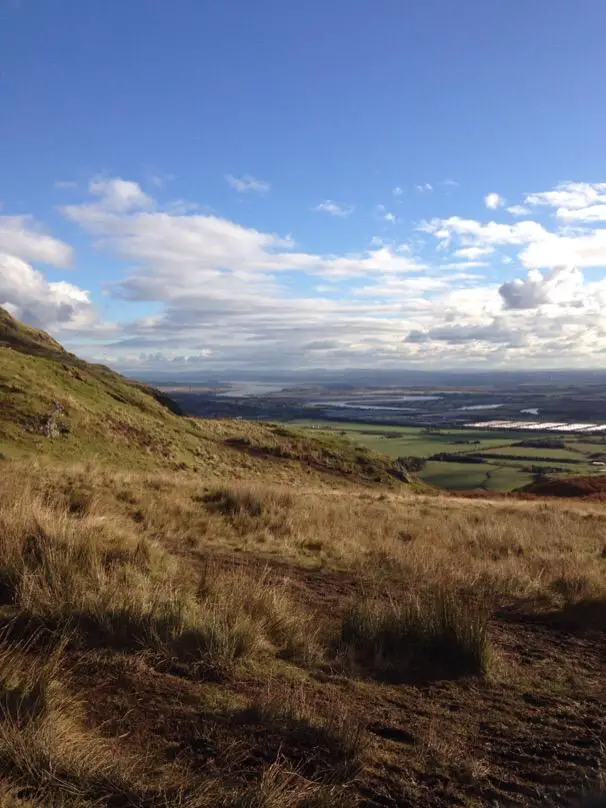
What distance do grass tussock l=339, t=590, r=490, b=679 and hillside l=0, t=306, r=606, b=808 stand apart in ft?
0.07

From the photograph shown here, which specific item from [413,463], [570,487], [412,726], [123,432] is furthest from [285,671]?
[413,463]

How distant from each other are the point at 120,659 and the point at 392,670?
248 centimetres

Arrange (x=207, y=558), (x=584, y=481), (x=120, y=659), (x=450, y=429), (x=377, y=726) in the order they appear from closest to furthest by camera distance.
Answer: (x=377, y=726)
(x=120, y=659)
(x=207, y=558)
(x=584, y=481)
(x=450, y=429)

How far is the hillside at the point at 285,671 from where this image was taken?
337cm

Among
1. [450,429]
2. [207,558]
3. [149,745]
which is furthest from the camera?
[450,429]

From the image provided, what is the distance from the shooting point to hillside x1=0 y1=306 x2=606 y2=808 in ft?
11.0

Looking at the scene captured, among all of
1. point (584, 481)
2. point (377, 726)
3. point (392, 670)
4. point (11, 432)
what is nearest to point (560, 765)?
point (377, 726)

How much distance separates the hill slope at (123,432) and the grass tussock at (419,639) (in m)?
17.8

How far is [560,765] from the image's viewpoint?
393 cm

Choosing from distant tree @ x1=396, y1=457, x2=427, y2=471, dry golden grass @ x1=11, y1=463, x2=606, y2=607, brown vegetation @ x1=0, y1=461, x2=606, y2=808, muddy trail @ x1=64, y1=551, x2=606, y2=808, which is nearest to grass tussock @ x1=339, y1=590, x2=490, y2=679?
brown vegetation @ x1=0, y1=461, x2=606, y2=808

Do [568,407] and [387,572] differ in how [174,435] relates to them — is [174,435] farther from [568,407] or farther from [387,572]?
[568,407]

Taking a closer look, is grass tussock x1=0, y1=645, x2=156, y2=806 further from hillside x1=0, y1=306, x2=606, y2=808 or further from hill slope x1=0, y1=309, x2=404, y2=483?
hill slope x1=0, y1=309, x2=404, y2=483

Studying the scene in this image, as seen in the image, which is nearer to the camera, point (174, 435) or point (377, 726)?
point (377, 726)

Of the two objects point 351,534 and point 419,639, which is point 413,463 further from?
point 419,639
